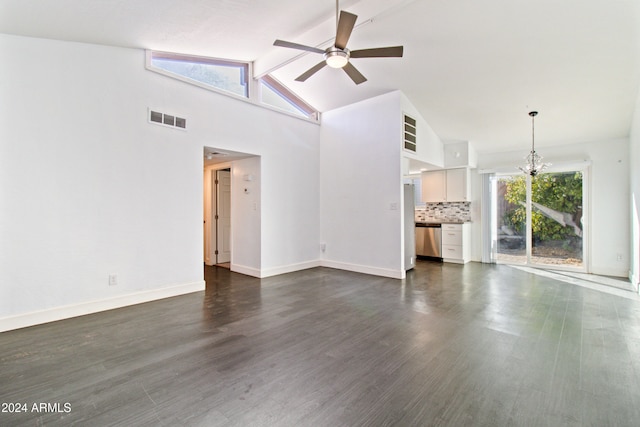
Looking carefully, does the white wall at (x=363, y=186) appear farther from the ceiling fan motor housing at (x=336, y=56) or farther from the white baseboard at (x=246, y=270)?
the ceiling fan motor housing at (x=336, y=56)

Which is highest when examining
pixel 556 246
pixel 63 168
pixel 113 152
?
pixel 113 152

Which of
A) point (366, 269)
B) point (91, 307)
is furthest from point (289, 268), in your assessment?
point (91, 307)

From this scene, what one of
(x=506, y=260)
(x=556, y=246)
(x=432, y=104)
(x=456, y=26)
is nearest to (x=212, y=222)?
(x=432, y=104)

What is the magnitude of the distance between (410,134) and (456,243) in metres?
2.93

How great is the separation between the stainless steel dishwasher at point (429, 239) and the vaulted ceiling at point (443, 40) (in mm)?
2771

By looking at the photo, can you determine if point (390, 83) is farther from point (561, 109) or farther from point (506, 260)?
point (506, 260)

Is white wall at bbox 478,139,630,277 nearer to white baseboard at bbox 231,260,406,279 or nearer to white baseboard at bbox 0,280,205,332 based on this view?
white baseboard at bbox 231,260,406,279

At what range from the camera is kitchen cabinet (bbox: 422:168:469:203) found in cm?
689

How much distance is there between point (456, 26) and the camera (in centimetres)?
347

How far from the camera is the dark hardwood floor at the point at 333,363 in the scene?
1757mm

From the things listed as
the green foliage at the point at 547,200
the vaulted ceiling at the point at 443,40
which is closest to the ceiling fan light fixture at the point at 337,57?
the vaulted ceiling at the point at 443,40

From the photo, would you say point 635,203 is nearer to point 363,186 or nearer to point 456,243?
point 456,243

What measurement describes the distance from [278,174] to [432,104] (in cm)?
307

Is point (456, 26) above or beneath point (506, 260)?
above
